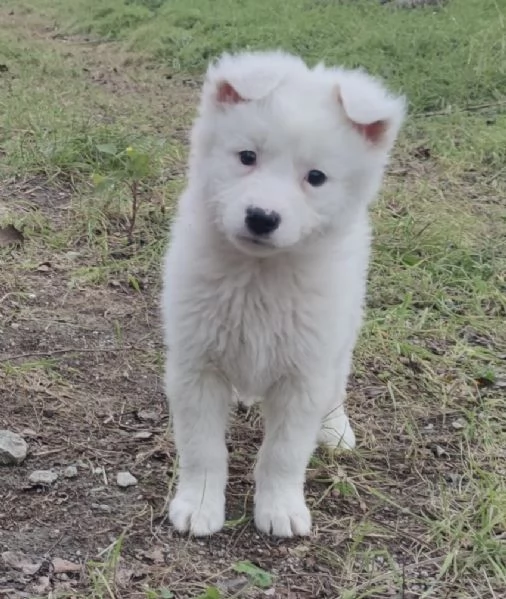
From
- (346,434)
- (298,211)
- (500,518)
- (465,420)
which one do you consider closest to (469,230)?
(465,420)

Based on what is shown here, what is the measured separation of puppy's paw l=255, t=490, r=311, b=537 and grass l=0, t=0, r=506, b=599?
0.15 ft

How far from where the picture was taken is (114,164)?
5.90 m

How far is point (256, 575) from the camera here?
8.98 ft

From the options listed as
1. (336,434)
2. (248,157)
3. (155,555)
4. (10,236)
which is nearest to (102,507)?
(155,555)

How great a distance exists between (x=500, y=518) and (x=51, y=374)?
1.84 meters

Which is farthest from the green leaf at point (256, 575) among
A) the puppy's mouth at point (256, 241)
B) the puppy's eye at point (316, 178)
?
the puppy's eye at point (316, 178)

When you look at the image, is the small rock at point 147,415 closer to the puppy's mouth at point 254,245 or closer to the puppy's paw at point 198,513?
the puppy's paw at point 198,513

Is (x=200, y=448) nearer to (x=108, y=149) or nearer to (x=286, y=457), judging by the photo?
(x=286, y=457)

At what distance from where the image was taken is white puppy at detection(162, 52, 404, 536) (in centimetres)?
259

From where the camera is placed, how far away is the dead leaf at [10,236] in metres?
4.92

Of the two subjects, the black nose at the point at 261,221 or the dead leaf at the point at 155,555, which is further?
the dead leaf at the point at 155,555

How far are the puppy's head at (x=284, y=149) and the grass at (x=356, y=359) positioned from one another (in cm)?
102

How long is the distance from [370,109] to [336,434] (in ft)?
4.58

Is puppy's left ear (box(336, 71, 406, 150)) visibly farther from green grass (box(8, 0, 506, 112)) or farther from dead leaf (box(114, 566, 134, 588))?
green grass (box(8, 0, 506, 112))
